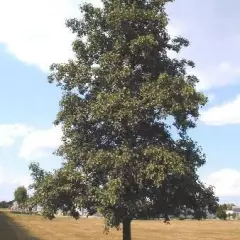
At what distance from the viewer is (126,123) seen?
74.4 ft

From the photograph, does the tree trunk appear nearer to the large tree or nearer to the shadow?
the large tree

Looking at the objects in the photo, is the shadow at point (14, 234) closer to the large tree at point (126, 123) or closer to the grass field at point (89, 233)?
the grass field at point (89, 233)

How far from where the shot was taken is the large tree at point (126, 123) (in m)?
22.1

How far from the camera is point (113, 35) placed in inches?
968

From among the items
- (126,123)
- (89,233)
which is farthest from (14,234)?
(126,123)

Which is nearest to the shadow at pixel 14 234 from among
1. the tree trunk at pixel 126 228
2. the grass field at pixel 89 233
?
the grass field at pixel 89 233

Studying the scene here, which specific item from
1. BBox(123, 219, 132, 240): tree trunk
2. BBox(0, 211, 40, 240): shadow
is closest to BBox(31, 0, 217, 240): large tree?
BBox(123, 219, 132, 240): tree trunk

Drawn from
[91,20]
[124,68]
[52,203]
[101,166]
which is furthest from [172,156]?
[91,20]

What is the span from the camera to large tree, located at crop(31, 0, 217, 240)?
72.5ft

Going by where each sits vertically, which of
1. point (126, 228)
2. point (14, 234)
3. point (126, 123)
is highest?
point (126, 123)

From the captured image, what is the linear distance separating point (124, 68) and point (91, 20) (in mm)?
3705

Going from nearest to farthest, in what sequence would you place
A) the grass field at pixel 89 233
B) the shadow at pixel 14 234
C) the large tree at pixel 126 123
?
the large tree at pixel 126 123 → the shadow at pixel 14 234 → the grass field at pixel 89 233

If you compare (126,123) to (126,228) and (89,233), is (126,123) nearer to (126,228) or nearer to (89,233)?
(126,228)

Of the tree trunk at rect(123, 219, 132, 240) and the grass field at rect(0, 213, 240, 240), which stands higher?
the grass field at rect(0, 213, 240, 240)
